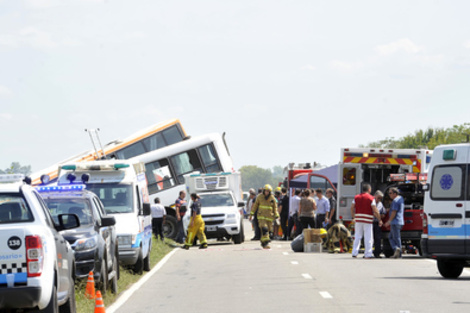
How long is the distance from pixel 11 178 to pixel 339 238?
15544mm

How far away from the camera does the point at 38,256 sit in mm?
9312

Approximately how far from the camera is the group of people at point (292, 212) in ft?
89.6

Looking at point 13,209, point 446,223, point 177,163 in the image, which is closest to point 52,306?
point 13,209

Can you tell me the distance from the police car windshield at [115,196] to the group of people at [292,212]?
8.05 m

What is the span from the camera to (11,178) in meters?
10.5

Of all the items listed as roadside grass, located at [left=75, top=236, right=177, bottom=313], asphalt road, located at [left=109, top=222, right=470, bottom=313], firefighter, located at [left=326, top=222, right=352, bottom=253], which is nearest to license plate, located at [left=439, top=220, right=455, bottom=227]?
asphalt road, located at [left=109, top=222, right=470, bottom=313]

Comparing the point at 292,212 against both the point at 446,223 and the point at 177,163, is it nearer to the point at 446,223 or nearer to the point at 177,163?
the point at 177,163

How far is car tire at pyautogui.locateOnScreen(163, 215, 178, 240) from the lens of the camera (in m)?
33.7

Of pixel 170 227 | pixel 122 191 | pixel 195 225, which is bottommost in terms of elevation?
pixel 170 227

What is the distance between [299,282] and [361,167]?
35.8 feet

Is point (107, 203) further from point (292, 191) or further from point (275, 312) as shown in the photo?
point (292, 191)

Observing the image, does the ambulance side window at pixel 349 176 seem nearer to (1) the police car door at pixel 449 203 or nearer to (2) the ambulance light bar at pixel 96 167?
(2) the ambulance light bar at pixel 96 167

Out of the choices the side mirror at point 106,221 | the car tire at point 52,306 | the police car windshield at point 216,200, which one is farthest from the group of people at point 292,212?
the car tire at point 52,306

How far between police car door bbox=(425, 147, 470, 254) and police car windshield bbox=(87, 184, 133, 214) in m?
5.99
